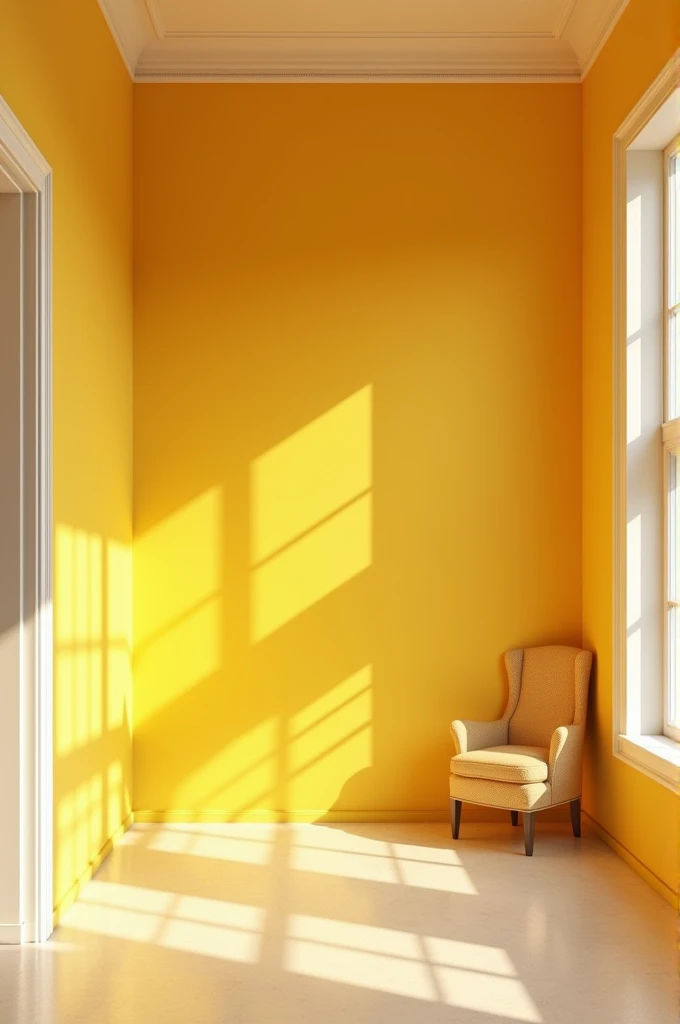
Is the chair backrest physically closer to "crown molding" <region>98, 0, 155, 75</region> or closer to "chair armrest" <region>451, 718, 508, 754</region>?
"chair armrest" <region>451, 718, 508, 754</region>

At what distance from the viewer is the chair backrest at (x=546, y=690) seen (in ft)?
17.4

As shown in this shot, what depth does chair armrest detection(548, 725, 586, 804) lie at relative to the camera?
495 centimetres

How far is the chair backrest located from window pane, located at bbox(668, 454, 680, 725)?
550 mm

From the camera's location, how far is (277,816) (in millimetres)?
5559

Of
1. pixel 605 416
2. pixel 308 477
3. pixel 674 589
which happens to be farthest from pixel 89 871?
pixel 605 416

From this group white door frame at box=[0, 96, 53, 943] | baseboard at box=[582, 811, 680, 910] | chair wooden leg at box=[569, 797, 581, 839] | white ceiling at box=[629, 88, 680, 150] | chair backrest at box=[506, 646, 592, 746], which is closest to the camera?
white door frame at box=[0, 96, 53, 943]

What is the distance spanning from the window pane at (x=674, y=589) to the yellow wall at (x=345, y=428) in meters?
0.86

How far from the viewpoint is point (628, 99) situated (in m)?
4.81

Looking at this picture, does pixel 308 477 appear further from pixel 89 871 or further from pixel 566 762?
pixel 89 871

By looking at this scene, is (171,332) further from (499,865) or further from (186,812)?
(499,865)

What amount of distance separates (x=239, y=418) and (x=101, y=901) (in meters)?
2.61

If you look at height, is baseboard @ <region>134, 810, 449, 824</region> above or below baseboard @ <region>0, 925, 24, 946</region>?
below

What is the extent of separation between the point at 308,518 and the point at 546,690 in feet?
5.25

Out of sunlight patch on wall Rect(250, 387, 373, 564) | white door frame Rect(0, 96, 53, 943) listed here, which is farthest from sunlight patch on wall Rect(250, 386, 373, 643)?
white door frame Rect(0, 96, 53, 943)
